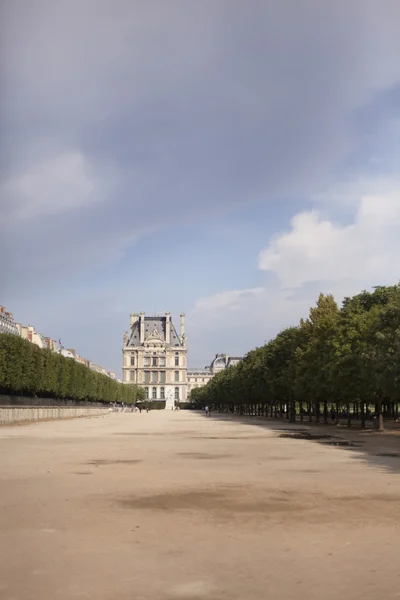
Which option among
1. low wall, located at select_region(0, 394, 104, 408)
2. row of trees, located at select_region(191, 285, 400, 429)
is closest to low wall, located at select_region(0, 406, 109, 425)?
low wall, located at select_region(0, 394, 104, 408)

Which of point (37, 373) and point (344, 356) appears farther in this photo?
point (37, 373)

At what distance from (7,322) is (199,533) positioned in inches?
6918

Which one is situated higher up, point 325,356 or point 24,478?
point 325,356

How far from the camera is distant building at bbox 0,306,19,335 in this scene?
175 meters

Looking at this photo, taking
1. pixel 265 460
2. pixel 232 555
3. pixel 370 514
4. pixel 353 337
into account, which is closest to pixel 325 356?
pixel 353 337

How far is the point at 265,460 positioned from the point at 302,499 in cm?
1413

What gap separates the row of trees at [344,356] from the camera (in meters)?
58.0

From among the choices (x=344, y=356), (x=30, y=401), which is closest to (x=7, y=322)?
(x=30, y=401)

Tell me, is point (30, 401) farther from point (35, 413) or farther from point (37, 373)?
point (35, 413)

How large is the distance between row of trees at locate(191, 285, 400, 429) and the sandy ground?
30303 millimetres

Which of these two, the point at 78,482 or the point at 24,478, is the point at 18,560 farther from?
the point at 24,478

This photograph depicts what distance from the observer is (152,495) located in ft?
67.2

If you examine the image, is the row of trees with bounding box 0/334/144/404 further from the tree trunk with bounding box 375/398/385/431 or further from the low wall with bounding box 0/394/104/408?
the tree trunk with bounding box 375/398/385/431

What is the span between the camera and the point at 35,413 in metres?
100
